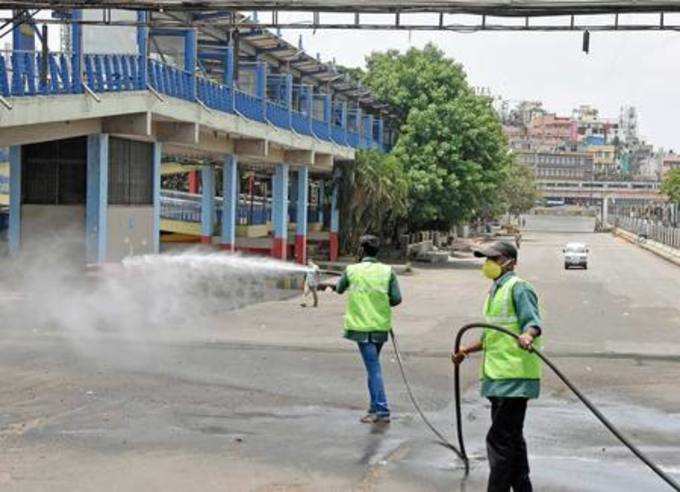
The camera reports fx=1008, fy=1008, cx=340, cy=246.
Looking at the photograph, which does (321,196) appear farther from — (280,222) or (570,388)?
(570,388)

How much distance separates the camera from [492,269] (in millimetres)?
6816

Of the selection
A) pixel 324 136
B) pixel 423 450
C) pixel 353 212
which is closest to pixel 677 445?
pixel 423 450

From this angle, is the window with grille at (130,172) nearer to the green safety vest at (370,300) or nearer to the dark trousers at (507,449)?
the green safety vest at (370,300)

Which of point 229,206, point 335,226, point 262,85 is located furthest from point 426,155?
point 229,206

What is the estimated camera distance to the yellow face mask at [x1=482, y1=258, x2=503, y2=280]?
6.80m

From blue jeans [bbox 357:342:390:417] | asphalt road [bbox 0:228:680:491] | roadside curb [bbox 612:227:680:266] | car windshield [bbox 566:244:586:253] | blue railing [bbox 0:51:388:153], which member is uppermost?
blue railing [bbox 0:51:388:153]

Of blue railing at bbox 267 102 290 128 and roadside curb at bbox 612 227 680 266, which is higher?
blue railing at bbox 267 102 290 128

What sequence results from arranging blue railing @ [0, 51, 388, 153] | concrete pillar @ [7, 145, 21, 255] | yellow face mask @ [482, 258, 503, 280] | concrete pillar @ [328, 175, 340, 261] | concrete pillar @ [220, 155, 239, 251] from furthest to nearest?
concrete pillar @ [328, 175, 340, 261] → concrete pillar @ [220, 155, 239, 251] → concrete pillar @ [7, 145, 21, 255] → blue railing @ [0, 51, 388, 153] → yellow face mask @ [482, 258, 503, 280]

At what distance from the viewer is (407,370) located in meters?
13.9

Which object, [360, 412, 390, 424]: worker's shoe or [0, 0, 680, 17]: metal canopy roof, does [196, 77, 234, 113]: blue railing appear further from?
[360, 412, 390, 424]: worker's shoe

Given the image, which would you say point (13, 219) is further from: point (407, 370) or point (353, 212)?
point (353, 212)

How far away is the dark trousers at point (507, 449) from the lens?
655 centimetres

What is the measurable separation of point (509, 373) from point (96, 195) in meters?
20.3

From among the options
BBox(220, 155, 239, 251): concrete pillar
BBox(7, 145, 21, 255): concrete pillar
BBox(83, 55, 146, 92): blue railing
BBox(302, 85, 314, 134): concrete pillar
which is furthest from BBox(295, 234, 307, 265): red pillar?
BBox(83, 55, 146, 92): blue railing
